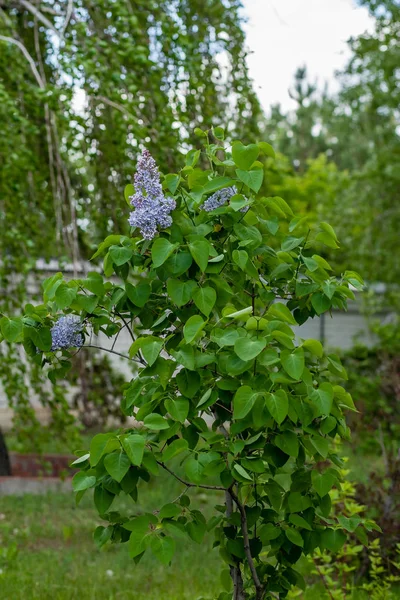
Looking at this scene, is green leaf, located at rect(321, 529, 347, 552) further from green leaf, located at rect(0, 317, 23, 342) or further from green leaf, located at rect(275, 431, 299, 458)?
green leaf, located at rect(0, 317, 23, 342)

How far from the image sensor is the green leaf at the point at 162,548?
203 cm

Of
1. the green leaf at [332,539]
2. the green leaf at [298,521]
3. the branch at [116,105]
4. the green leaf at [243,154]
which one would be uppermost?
the branch at [116,105]

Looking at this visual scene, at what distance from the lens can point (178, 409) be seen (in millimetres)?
2117

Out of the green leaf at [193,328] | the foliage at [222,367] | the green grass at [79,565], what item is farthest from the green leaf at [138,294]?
the green grass at [79,565]

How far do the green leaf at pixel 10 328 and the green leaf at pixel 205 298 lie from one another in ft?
1.64

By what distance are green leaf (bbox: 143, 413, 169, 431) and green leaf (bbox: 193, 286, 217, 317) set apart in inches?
11.9

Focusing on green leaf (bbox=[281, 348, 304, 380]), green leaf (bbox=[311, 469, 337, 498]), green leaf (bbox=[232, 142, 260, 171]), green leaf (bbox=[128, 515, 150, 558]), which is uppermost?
green leaf (bbox=[232, 142, 260, 171])

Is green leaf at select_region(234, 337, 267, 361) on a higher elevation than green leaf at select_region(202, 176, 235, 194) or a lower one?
lower

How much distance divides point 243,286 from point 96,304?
0.46 metres

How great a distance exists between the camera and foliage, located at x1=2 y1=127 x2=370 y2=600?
2.07 metres

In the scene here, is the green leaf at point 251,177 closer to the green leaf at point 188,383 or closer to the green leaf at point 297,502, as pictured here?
the green leaf at point 188,383

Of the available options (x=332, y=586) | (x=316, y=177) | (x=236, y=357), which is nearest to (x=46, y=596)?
(x=332, y=586)

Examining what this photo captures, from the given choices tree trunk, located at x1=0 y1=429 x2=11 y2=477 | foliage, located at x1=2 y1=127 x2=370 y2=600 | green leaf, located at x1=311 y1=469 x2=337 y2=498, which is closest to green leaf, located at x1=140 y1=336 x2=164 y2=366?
foliage, located at x1=2 y1=127 x2=370 y2=600

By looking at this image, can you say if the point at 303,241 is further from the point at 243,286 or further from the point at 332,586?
the point at 332,586
